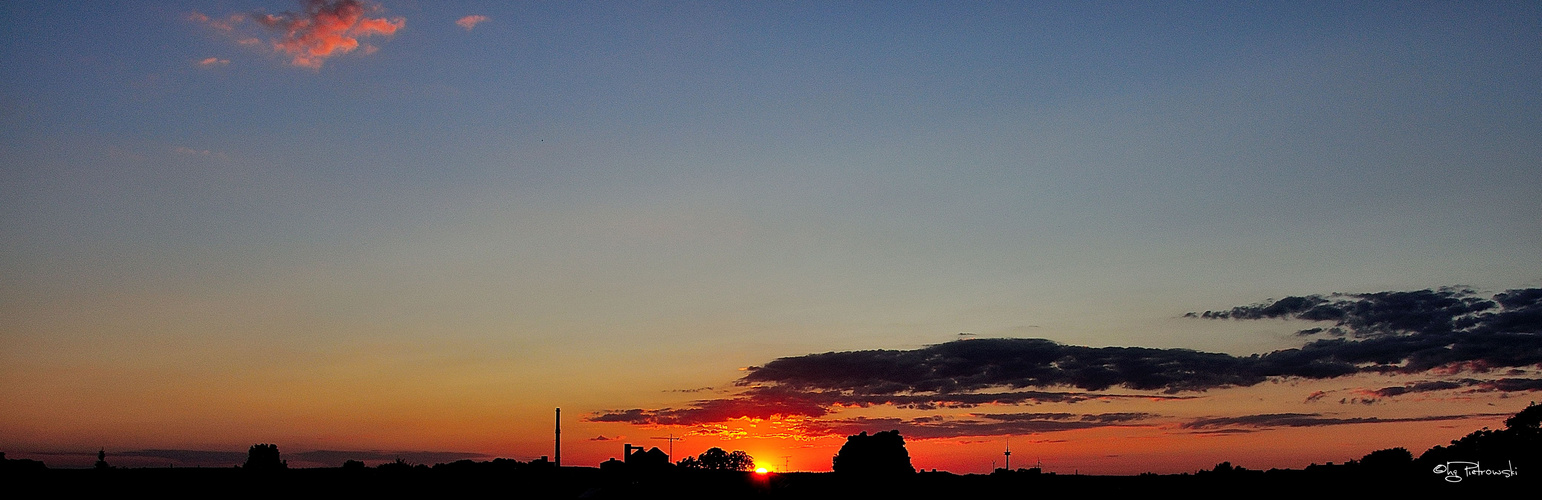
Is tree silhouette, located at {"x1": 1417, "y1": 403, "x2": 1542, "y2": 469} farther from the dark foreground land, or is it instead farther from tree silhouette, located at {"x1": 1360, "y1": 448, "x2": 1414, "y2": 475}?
the dark foreground land

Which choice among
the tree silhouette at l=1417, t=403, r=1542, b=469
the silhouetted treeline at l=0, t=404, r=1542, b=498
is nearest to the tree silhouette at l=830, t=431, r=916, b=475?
the tree silhouette at l=1417, t=403, r=1542, b=469

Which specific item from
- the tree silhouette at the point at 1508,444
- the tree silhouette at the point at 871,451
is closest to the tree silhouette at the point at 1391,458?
the tree silhouette at the point at 1508,444

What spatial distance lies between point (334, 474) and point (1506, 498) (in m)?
46.2

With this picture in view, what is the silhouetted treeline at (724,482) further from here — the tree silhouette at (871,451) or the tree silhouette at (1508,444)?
the tree silhouette at (871,451)

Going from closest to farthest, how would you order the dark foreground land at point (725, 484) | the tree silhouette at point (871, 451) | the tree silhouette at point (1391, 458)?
the dark foreground land at point (725, 484) < the tree silhouette at point (1391, 458) < the tree silhouette at point (871, 451)

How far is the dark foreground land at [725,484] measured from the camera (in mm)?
42406

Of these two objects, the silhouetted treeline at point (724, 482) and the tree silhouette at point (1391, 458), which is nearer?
the silhouetted treeline at point (724, 482)

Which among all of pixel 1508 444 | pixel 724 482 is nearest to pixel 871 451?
pixel 1508 444

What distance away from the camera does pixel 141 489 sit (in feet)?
148

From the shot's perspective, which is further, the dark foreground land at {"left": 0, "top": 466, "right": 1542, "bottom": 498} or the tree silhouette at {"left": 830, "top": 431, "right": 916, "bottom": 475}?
the tree silhouette at {"left": 830, "top": 431, "right": 916, "bottom": 475}

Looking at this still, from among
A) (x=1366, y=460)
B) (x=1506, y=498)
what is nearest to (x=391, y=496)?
(x=1506, y=498)

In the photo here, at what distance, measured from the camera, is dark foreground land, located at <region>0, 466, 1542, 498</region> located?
42.4 metres

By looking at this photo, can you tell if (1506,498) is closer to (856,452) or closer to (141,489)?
(141,489)

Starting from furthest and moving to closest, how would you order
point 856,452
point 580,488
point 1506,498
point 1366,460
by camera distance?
point 856,452 < point 1366,460 < point 580,488 < point 1506,498
